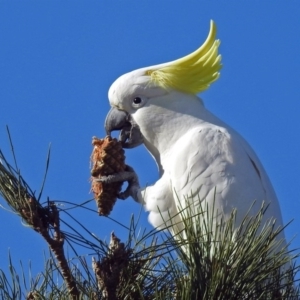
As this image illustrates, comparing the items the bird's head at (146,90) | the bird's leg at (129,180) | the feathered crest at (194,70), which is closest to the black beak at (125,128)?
the bird's head at (146,90)

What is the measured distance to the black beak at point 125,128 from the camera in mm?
3826

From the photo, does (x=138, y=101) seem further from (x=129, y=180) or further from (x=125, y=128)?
(x=129, y=180)

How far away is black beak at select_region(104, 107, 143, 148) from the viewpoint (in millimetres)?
3826

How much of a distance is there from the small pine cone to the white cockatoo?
1.4 inches

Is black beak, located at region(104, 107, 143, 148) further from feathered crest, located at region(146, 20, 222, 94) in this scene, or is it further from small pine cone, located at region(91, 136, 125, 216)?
small pine cone, located at region(91, 136, 125, 216)

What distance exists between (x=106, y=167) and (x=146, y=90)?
0.64 meters

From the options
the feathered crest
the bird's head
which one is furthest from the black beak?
the feathered crest

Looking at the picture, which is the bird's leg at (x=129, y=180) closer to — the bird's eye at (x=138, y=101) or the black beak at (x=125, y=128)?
the black beak at (x=125, y=128)

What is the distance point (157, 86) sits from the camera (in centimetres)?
382

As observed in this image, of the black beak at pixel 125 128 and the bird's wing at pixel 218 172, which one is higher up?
the black beak at pixel 125 128

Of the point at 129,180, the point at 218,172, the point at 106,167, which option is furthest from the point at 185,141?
the point at 106,167

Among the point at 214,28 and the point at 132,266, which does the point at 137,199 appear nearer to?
the point at 214,28

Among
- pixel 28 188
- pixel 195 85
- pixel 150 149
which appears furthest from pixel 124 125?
pixel 28 188

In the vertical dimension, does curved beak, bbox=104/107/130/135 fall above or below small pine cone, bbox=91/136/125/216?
above
